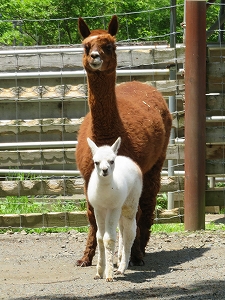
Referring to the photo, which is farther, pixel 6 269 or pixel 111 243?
pixel 6 269

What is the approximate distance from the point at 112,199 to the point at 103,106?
1117 mm

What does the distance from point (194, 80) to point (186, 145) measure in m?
0.79

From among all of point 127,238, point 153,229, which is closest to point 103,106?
point 127,238

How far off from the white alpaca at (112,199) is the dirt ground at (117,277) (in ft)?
0.73

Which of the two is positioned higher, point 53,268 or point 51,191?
point 51,191

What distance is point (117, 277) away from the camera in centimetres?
597

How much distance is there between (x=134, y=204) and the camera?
6188 millimetres

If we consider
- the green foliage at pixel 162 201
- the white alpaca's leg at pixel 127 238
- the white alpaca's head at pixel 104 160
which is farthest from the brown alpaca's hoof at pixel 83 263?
the green foliage at pixel 162 201

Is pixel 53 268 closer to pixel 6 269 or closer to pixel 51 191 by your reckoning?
pixel 6 269

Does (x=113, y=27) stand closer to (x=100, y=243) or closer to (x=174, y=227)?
→ (x=100, y=243)

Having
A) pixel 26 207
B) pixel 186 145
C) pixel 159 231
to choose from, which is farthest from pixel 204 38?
pixel 26 207

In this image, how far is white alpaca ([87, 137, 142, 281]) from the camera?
5.64 meters

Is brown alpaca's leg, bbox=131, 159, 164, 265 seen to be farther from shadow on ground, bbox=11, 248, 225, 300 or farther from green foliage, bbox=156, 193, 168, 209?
green foliage, bbox=156, 193, 168, 209

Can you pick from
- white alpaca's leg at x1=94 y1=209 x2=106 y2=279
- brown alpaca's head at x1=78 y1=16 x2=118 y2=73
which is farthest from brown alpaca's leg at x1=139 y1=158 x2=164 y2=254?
brown alpaca's head at x1=78 y1=16 x2=118 y2=73
